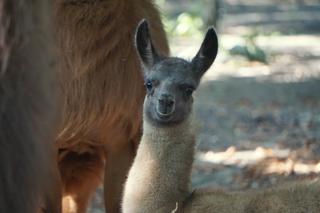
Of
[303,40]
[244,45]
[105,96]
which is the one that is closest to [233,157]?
[105,96]

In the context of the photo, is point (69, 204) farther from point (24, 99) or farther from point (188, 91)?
point (24, 99)

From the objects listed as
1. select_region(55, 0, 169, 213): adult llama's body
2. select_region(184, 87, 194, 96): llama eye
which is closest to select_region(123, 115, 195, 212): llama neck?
select_region(184, 87, 194, 96): llama eye

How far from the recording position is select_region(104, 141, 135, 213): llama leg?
5109 mm

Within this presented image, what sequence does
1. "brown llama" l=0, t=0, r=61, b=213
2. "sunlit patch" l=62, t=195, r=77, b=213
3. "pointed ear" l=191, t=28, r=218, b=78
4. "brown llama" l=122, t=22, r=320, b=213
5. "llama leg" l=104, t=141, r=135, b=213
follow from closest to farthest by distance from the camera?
"brown llama" l=0, t=0, r=61, b=213, "brown llama" l=122, t=22, r=320, b=213, "pointed ear" l=191, t=28, r=218, b=78, "llama leg" l=104, t=141, r=135, b=213, "sunlit patch" l=62, t=195, r=77, b=213

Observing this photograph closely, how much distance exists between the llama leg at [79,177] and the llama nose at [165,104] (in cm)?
162

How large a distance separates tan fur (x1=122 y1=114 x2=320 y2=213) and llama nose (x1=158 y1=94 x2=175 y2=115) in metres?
0.09

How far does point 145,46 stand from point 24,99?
90.6 inches

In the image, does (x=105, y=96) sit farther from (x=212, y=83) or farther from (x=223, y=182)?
(x=212, y=83)

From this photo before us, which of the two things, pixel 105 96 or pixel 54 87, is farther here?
pixel 105 96

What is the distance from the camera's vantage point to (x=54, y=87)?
2021 millimetres

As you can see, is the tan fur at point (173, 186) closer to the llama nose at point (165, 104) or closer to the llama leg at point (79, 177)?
the llama nose at point (165, 104)

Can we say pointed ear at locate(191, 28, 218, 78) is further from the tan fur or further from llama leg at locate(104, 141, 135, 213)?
llama leg at locate(104, 141, 135, 213)

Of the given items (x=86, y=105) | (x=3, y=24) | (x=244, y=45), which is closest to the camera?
(x=3, y=24)

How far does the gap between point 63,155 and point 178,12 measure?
51.0 ft
